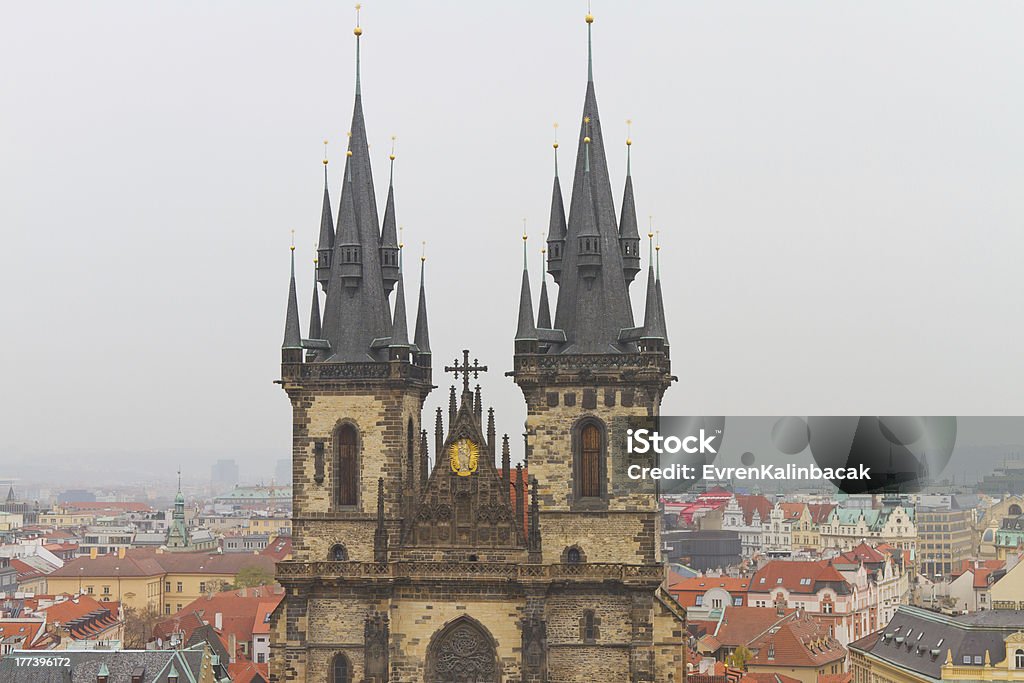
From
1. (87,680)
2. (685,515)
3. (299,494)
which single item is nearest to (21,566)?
(685,515)

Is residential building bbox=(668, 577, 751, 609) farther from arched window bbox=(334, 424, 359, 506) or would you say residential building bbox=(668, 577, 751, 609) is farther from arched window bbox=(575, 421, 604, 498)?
arched window bbox=(575, 421, 604, 498)

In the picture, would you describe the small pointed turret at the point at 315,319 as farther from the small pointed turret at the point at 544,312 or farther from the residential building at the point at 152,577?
the residential building at the point at 152,577

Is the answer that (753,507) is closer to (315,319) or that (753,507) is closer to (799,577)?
(799,577)

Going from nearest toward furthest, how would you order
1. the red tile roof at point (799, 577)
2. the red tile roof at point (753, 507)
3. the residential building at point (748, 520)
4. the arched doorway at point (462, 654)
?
1. the arched doorway at point (462, 654)
2. the red tile roof at point (753, 507)
3. the residential building at point (748, 520)
4. the red tile roof at point (799, 577)

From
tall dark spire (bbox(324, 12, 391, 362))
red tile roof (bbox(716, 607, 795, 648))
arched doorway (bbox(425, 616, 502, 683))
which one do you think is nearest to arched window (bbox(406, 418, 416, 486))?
tall dark spire (bbox(324, 12, 391, 362))

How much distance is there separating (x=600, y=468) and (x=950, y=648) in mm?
35146

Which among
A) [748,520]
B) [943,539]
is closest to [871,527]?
[748,520]

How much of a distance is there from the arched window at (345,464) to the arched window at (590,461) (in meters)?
7.51

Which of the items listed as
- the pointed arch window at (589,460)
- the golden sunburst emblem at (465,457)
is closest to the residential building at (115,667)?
the golden sunburst emblem at (465,457)

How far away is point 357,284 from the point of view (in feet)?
179

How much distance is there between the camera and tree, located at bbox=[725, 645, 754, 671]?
10338cm

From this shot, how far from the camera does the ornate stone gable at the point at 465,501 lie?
172 ft

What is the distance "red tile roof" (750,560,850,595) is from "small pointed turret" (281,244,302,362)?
279 feet

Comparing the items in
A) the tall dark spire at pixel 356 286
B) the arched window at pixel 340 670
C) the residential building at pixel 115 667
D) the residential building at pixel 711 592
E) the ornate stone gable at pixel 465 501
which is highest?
the tall dark spire at pixel 356 286
